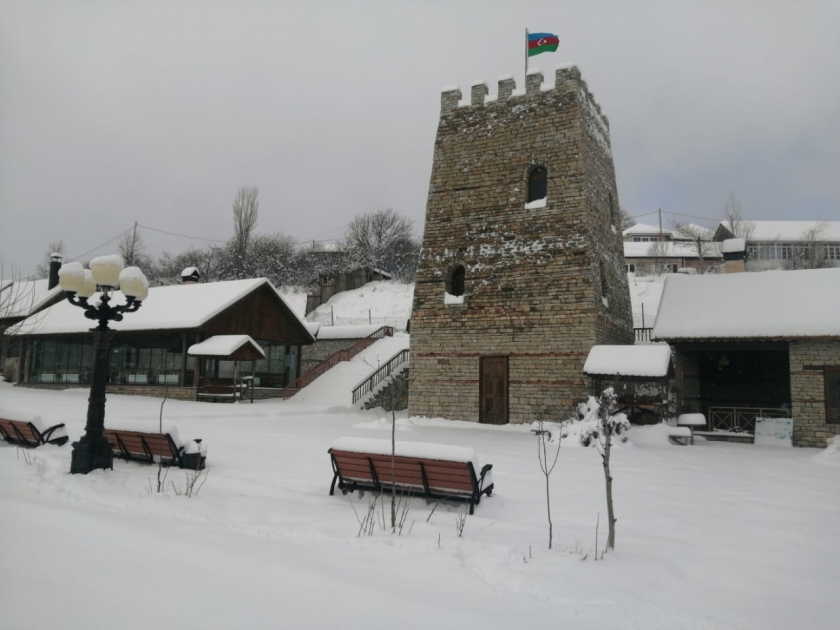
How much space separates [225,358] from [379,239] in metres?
33.0

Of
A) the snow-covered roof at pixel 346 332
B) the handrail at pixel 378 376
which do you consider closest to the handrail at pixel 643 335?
the handrail at pixel 378 376

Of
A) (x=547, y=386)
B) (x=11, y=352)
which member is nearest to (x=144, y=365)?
(x=11, y=352)

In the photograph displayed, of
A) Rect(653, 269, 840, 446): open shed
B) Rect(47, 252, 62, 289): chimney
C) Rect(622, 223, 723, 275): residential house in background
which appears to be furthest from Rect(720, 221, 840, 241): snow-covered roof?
Rect(47, 252, 62, 289): chimney

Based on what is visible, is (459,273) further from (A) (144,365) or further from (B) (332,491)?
(A) (144,365)

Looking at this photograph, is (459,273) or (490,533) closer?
(490,533)

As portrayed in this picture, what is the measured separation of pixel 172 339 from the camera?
75.7 ft

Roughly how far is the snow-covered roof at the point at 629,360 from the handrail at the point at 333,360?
507 inches

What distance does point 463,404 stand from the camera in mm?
17016

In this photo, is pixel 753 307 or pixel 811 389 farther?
pixel 753 307

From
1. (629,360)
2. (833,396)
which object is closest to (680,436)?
(629,360)

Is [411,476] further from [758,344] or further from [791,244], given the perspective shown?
[791,244]

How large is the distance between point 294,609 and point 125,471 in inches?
217

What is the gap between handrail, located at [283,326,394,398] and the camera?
77.8 ft

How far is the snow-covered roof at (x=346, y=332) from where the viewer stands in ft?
93.7
